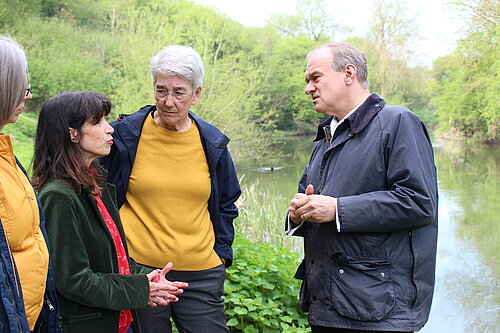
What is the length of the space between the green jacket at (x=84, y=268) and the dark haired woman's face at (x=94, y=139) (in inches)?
6.5

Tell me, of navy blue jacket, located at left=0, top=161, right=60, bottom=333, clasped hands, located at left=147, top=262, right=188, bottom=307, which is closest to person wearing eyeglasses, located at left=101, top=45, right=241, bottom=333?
clasped hands, located at left=147, top=262, right=188, bottom=307

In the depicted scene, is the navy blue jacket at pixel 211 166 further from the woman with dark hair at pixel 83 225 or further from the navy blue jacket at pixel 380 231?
the navy blue jacket at pixel 380 231

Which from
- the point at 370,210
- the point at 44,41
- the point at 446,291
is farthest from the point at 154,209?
the point at 44,41

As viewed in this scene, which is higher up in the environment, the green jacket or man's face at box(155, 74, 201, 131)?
man's face at box(155, 74, 201, 131)

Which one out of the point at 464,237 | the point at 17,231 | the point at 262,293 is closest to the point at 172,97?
the point at 17,231

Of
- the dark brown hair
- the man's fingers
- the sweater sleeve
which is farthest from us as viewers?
the man's fingers

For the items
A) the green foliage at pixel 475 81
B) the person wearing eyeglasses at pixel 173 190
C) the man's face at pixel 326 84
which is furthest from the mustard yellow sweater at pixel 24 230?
the green foliage at pixel 475 81

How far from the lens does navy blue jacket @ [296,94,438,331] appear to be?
1935mm

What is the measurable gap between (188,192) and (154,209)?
17 cm

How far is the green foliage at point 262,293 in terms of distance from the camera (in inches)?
128

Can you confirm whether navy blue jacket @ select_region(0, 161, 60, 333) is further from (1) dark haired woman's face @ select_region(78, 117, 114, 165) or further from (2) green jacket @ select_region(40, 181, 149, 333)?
(1) dark haired woman's face @ select_region(78, 117, 114, 165)

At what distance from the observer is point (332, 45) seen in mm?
2223

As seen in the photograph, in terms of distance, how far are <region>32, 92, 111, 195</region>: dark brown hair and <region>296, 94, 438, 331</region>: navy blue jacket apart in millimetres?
1000

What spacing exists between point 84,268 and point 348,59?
4.46ft
